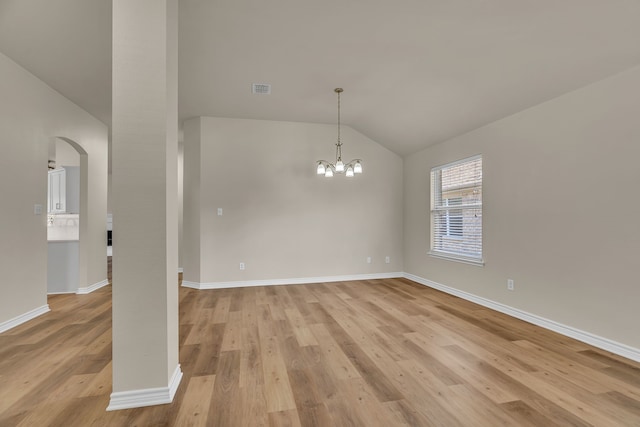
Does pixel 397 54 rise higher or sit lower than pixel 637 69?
higher

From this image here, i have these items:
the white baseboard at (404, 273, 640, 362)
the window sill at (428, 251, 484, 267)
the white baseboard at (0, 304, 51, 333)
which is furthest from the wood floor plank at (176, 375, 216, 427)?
the window sill at (428, 251, 484, 267)

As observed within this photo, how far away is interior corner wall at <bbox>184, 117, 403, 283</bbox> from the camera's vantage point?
16.9ft

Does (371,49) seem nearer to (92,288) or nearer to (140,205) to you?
(140,205)

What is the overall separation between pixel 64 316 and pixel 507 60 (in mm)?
5638

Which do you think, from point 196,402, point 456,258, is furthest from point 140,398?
point 456,258

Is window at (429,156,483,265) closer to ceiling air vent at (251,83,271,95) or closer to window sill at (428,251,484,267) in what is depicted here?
window sill at (428,251,484,267)

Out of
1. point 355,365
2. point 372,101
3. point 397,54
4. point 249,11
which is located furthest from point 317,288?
point 249,11

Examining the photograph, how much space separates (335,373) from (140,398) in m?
1.32

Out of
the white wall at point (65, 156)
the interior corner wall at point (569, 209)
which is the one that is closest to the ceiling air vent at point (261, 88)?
the interior corner wall at point (569, 209)

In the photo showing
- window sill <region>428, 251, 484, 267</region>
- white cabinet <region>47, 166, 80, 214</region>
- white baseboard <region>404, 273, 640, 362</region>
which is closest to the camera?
white baseboard <region>404, 273, 640, 362</region>

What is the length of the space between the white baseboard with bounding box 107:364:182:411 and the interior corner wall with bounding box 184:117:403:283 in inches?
129

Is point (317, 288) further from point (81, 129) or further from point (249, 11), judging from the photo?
point (81, 129)

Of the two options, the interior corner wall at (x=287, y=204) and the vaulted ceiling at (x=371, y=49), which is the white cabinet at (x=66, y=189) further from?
the interior corner wall at (x=287, y=204)

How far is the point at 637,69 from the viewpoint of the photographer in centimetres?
249
